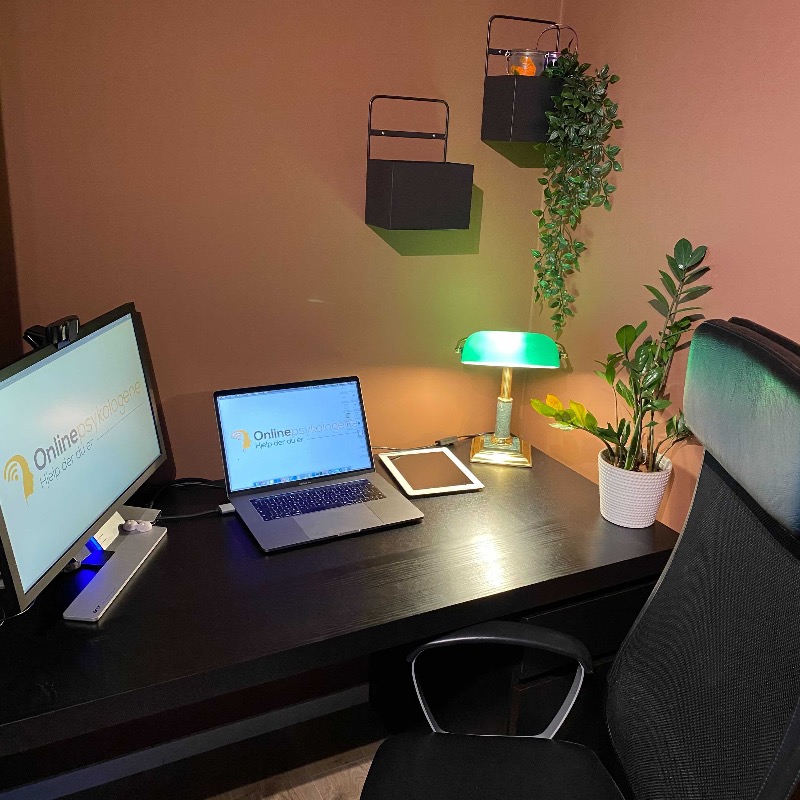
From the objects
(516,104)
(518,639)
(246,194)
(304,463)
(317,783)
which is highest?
(516,104)

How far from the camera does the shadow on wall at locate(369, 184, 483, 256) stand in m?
2.10

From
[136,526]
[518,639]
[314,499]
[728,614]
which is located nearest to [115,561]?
[136,526]

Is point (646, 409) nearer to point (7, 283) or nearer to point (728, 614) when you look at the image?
point (728, 614)

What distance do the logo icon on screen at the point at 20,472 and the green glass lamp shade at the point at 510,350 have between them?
3.66ft

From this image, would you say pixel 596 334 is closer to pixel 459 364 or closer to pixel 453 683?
pixel 459 364

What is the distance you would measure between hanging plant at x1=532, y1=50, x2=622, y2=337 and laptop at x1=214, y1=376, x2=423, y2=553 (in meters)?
0.67

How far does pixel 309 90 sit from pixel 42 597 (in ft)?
4.13

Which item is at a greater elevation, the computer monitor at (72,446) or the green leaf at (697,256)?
the green leaf at (697,256)

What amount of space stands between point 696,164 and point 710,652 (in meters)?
1.13

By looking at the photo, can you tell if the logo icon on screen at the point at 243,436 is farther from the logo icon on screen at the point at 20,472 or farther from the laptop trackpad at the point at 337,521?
the logo icon on screen at the point at 20,472

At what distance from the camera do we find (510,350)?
79.7 inches

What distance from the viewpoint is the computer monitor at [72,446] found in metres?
1.24

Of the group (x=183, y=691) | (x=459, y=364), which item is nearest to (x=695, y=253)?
(x=459, y=364)

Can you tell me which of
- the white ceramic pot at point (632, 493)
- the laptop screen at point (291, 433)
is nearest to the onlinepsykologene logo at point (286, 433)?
the laptop screen at point (291, 433)
